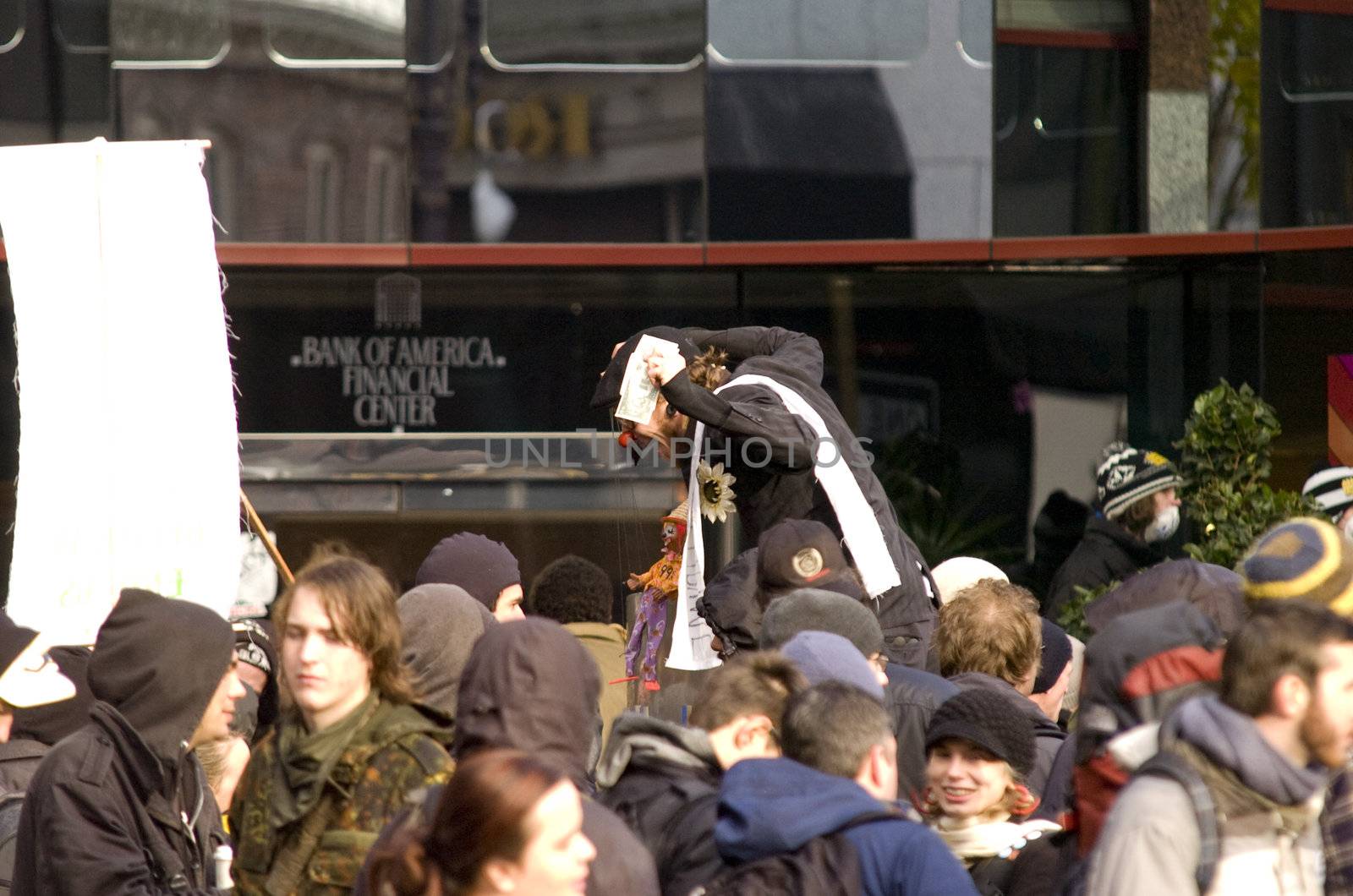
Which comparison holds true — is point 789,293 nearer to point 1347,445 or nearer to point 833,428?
point 1347,445

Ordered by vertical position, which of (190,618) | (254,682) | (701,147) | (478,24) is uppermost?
(478,24)

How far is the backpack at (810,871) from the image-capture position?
319cm

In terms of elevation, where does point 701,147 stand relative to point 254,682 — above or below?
above

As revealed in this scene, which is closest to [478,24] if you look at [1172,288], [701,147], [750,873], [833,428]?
[701,147]

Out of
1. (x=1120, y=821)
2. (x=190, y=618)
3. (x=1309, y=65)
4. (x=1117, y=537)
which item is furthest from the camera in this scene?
(x=1309, y=65)

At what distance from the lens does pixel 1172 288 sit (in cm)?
1051

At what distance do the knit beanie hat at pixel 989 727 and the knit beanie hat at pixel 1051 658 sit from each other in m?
1.29

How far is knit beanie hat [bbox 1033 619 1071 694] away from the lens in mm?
5727

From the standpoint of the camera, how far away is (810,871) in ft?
10.5

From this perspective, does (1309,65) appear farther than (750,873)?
Yes

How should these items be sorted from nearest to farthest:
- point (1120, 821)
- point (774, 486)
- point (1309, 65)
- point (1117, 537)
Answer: point (1120, 821)
point (774, 486)
point (1117, 537)
point (1309, 65)

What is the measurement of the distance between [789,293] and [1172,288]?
2272mm

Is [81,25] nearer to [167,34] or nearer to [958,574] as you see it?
[167,34]

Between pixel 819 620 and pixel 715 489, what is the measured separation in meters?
1.34
